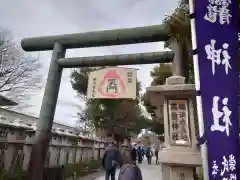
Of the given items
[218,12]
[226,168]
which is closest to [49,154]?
[226,168]

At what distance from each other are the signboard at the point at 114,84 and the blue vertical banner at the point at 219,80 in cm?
314

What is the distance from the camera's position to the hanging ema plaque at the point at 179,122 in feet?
16.3

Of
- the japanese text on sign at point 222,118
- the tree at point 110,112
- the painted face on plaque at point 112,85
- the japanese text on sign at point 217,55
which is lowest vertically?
the japanese text on sign at point 222,118

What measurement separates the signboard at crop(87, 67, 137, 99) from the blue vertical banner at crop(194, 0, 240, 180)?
3136 mm

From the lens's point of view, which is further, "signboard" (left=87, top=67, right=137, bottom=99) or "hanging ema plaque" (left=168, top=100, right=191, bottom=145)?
"signboard" (left=87, top=67, right=137, bottom=99)

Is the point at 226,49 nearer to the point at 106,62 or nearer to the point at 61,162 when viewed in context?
the point at 106,62

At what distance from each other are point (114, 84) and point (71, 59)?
165 cm

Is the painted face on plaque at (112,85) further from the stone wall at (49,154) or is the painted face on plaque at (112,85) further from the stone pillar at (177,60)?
the stone wall at (49,154)

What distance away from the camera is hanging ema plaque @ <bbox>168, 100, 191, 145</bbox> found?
4.98m

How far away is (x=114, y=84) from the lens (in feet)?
24.7

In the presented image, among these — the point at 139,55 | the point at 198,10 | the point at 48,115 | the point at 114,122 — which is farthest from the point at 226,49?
the point at 114,122

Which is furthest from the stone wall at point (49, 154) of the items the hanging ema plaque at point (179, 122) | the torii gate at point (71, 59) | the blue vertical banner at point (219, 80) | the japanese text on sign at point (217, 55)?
the japanese text on sign at point (217, 55)

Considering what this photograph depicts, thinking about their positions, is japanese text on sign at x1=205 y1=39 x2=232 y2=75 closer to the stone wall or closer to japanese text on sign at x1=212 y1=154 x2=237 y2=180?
japanese text on sign at x1=212 y1=154 x2=237 y2=180

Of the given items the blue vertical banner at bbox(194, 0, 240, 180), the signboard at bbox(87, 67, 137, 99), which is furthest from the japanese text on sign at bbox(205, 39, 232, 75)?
the signboard at bbox(87, 67, 137, 99)
